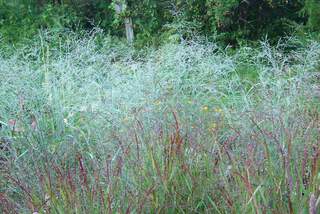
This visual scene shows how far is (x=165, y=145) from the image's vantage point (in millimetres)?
2887

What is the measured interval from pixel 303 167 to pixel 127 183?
0.87 metres

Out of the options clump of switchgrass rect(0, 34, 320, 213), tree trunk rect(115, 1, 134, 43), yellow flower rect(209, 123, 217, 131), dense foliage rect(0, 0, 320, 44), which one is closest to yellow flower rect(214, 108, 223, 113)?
clump of switchgrass rect(0, 34, 320, 213)

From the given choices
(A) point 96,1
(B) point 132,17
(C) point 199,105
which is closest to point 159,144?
(C) point 199,105

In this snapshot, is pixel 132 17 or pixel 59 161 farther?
pixel 132 17

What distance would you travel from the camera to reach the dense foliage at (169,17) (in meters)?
8.95

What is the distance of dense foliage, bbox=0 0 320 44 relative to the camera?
8.95 meters

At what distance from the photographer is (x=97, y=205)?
241 centimetres

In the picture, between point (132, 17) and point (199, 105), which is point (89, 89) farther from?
point (132, 17)

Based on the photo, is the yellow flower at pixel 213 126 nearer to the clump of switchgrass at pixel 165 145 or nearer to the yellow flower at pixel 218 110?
the clump of switchgrass at pixel 165 145

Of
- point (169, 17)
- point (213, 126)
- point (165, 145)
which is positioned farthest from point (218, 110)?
point (169, 17)

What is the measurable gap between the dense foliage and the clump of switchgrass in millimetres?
3950

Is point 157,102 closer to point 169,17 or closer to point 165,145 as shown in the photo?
point 165,145

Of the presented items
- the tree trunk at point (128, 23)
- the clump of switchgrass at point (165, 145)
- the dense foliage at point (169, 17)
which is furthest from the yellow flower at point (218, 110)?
the tree trunk at point (128, 23)

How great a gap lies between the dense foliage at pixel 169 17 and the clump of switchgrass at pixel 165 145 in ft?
13.0
